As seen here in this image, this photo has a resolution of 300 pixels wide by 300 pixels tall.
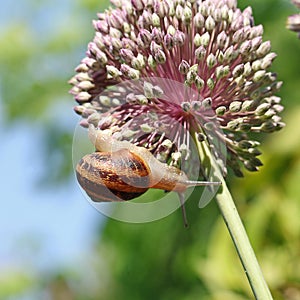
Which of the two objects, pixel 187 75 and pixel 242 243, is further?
pixel 187 75

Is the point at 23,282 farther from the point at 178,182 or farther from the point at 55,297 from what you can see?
the point at 178,182

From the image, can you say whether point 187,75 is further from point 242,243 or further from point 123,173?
point 242,243

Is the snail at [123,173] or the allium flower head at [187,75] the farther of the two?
the allium flower head at [187,75]

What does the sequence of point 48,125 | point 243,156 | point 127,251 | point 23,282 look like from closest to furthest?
point 243,156
point 127,251
point 48,125
point 23,282

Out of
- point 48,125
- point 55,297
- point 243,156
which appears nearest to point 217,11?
point 243,156

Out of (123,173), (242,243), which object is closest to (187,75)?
(123,173)
